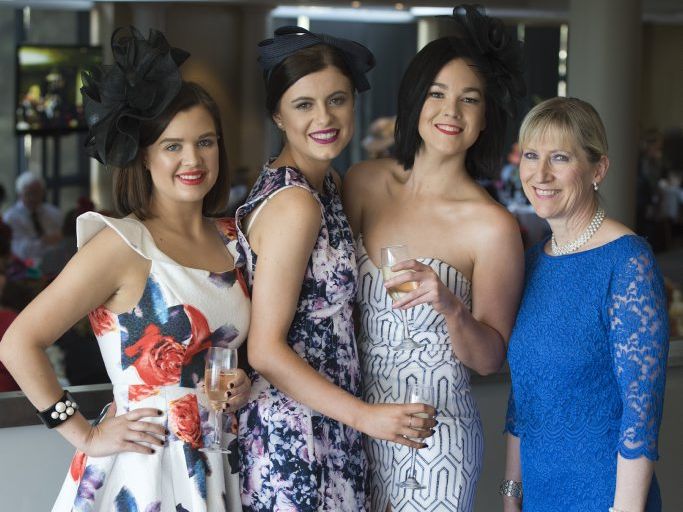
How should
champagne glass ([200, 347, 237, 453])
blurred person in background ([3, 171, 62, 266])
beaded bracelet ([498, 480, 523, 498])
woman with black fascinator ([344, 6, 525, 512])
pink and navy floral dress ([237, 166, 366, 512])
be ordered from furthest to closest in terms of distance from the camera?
blurred person in background ([3, 171, 62, 266]), beaded bracelet ([498, 480, 523, 498]), woman with black fascinator ([344, 6, 525, 512]), pink and navy floral dress ([237, 166, 366, 512]), champagne glass ([200, 347, 237, 453])

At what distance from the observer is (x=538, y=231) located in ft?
40.9

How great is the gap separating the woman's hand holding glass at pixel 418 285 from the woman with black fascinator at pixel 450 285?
0.23 m

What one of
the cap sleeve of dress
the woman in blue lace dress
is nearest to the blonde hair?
the woman in blue lace dress

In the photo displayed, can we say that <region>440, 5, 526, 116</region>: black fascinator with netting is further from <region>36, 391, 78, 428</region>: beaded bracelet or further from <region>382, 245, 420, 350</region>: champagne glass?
<region>36, 391, 78, 428</region>: beaded bracelet

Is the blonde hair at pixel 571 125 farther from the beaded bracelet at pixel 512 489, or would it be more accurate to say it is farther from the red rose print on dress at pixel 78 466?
the red rose print on dress at pixel 78 466

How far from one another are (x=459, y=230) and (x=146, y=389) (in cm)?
93

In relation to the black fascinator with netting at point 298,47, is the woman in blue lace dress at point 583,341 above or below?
Result: below

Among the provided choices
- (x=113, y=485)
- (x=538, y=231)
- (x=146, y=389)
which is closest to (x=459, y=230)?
(x=146, y=389)

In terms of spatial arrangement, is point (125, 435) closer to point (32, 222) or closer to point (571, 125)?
point (571, 125)

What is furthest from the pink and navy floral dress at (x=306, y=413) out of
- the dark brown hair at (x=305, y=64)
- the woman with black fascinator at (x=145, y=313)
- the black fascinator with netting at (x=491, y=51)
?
the black fascinator with netting at (x=491, y=51)

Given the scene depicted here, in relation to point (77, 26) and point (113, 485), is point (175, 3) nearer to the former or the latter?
point (77, 26)

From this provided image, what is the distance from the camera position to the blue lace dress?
91.4 inches

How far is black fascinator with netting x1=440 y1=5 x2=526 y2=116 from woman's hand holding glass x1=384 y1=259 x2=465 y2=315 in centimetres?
60

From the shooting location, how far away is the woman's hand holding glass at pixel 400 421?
2.30 m
